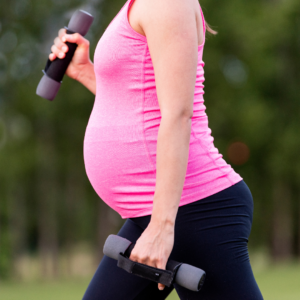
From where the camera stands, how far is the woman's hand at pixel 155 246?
1.46 m

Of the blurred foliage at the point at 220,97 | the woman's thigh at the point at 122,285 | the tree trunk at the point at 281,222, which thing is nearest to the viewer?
the woman's thigh at the point at 122,285

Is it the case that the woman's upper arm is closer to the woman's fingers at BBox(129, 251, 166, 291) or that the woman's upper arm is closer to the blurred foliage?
the woman's fingers at BBox(129, 251, 166, 291)

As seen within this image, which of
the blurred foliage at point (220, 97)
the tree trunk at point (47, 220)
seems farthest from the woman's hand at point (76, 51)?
the tree trunk at point (47, 220)

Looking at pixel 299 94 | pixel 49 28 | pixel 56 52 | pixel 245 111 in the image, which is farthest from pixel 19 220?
pixel 56 52

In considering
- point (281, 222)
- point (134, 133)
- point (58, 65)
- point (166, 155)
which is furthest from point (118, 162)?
point (281, 222)

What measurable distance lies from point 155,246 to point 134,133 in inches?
16.2

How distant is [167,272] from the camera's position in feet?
4.73

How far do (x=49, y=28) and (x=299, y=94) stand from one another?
1003 centimetres

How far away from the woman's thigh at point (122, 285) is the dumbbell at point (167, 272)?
322mm

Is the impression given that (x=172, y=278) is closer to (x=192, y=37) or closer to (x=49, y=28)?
(x=192, y=37)

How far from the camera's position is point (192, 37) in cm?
151

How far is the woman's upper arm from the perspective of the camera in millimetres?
1491

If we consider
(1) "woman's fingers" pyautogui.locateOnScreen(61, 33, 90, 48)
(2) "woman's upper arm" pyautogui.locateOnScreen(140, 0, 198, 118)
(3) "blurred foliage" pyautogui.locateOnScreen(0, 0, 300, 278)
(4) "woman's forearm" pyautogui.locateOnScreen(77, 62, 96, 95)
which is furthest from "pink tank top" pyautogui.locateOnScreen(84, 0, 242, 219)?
(3) "blurred foliage" pyautogui.locateOnScreen(0, 0, 300, 278)

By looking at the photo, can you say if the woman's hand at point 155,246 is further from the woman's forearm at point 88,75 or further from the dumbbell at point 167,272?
the woman's forearm at point 88,75
